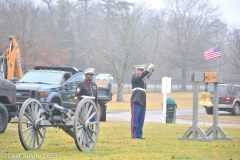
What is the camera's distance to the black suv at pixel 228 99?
30.8 m

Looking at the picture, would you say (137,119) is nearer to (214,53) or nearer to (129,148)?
(129,148)

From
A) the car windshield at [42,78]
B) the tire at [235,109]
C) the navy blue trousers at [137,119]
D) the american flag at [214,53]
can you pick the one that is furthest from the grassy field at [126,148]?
the tire at [235,109]

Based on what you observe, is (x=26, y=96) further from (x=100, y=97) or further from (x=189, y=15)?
(x=189, y=15)

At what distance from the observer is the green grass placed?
10.8 meters

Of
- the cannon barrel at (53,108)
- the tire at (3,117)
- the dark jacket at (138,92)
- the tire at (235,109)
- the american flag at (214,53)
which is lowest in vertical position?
the tire at (235,109)

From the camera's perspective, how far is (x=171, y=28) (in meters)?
65.2

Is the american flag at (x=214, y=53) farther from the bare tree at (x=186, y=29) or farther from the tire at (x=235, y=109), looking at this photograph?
the bare tree at (x=186, y=29)

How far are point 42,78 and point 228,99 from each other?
492 inches

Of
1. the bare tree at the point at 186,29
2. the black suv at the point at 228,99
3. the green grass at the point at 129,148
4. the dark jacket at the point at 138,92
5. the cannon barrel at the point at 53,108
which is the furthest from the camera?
the bare tree at the point at 186,29

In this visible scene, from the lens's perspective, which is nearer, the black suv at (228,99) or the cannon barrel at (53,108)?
the cannon barrel at (53,108)

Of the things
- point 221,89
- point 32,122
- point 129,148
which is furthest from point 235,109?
point 32,122

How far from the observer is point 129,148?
12.1 meters

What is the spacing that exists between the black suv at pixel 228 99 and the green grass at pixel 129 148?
50.3 ft

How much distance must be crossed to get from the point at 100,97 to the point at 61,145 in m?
9.14
